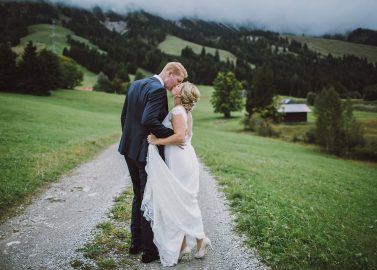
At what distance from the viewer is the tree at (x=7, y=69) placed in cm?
6669

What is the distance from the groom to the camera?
6.06 m

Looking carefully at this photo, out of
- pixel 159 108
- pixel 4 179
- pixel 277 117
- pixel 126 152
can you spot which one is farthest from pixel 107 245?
pixel 277 117

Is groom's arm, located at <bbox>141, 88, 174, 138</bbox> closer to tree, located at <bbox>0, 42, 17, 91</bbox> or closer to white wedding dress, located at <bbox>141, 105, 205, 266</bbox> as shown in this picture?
white wedding dress, located at <bbox>141, 105, 205, 266</bbox>

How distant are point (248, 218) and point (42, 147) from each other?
15.0 meters

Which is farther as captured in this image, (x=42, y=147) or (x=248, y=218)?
(x=42, y=147)

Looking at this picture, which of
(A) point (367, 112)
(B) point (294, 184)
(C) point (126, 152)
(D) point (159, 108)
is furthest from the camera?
(A) point (367, 112)

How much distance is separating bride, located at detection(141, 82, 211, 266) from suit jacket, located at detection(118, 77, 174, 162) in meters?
0.20

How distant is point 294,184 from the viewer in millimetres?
17359

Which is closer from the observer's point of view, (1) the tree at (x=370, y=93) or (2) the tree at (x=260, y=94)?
(1) the tree at (x=370, y=93)

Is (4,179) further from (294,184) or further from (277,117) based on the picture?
(277,117)

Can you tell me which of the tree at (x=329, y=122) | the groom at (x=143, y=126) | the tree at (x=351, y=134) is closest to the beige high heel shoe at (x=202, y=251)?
the groom at (x=143, y=126)

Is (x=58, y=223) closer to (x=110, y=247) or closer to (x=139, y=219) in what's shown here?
(x=110, y=247)

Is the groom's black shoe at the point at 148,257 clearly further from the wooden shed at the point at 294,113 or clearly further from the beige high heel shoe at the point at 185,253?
the wooden shed at the point at 294,113

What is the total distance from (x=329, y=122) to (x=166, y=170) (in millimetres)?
50264
